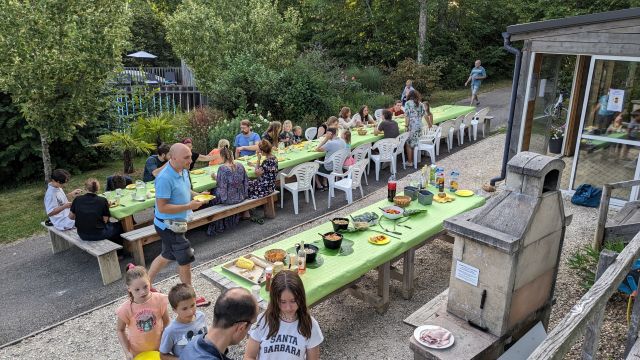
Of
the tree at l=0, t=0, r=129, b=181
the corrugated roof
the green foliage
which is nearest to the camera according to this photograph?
the green foliage

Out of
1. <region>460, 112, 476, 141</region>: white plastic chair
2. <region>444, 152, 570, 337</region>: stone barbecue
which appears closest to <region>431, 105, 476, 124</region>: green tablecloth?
<region>460, 112, 476, 141</region>: white plastic chair

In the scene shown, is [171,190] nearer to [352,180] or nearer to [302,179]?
[302,179]

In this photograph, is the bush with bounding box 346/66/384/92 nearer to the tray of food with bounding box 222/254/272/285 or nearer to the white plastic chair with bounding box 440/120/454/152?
the white plastic chair with bounding box 440/120/454/152

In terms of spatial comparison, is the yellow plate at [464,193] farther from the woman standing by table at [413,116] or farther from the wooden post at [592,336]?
the woman standing by table at [413,116]

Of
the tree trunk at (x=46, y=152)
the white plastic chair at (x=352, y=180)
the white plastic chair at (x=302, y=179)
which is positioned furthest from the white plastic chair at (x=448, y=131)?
Answer: the tree trunk at (x=46, y=152)

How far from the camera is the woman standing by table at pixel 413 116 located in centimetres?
1070

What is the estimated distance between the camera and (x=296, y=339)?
3189mm

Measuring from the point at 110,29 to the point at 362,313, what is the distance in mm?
8105

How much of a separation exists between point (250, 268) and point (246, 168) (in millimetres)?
4175

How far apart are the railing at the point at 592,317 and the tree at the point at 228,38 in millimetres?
12841

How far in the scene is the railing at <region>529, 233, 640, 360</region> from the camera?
8.74ft

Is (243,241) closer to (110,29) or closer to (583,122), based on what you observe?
(110,29)

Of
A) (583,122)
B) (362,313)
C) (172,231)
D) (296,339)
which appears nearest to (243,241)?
(172,231)

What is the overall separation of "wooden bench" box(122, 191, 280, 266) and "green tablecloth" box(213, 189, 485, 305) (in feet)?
6.78
